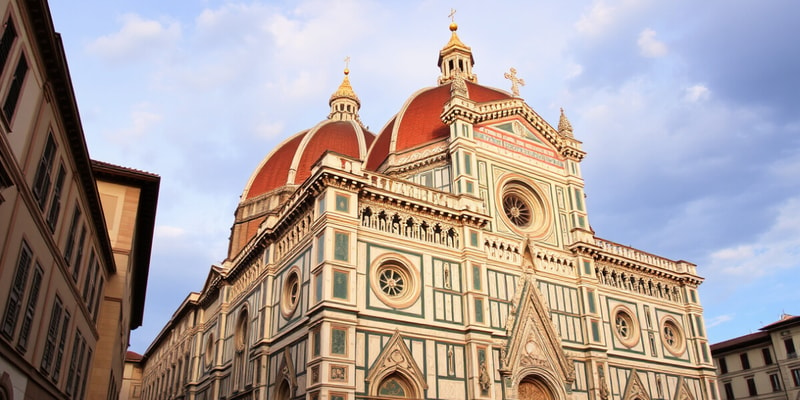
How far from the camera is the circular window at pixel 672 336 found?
36438 mm

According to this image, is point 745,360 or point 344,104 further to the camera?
point 344,104

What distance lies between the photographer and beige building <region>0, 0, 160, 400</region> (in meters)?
11.8

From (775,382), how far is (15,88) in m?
55.4

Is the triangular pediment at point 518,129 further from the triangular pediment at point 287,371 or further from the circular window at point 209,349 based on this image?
the circular window at point 209,349

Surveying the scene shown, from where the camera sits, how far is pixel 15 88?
38.6 feet

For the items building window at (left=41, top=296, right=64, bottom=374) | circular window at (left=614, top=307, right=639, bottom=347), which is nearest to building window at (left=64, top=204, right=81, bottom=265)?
building window at (left=41, top=296, right=64, bottom=374)

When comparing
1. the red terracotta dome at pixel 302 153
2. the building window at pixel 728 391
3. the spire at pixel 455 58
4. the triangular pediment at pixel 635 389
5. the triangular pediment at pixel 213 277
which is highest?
the spire at pixel 455 58

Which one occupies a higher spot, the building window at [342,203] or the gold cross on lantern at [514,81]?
the gold cross on lantern at [514,81]

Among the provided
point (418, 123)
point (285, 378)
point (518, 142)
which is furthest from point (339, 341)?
point (418, 123)

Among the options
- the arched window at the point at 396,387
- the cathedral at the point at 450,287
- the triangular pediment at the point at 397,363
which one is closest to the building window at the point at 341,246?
the cathedral at the point at 450,287

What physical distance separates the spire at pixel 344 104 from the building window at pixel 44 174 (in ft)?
152

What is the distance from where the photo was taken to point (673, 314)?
37844 millimetres

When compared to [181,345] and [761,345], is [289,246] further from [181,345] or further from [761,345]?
[761,345]

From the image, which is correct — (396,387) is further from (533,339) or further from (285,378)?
(533,339)
